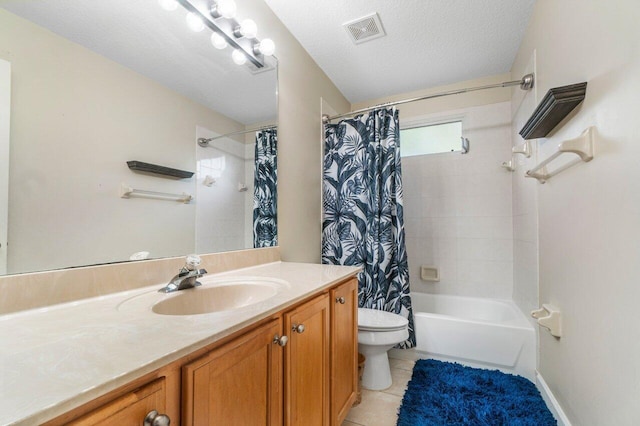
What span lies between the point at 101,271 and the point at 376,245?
5.49ft

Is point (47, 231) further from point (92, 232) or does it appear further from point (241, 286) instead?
point (241, 286)

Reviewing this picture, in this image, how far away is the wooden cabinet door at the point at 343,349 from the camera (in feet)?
3.89

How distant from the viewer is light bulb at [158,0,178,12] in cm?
110

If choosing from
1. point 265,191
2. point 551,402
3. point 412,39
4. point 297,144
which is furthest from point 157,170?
point 551,402

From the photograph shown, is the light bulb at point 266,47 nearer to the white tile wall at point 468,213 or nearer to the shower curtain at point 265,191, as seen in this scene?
the shower curtain at point 265,191

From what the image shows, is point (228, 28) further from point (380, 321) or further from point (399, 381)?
point (399, 381)

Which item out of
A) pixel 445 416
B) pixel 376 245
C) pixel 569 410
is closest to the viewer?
pixel 569 410

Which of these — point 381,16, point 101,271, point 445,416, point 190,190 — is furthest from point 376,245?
point 101,271

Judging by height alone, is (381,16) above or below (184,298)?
above

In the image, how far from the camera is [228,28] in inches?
55.1

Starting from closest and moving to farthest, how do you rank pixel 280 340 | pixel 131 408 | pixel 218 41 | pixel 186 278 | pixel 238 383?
pixel 131 408 → pixel 238 383 → pixel 280 340 → pixel 186 278 → pixel 218 41

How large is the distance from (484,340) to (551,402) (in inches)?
18.9

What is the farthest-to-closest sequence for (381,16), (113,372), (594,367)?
(381,16), (594,367), (113,372)

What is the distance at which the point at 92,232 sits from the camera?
0.87m
